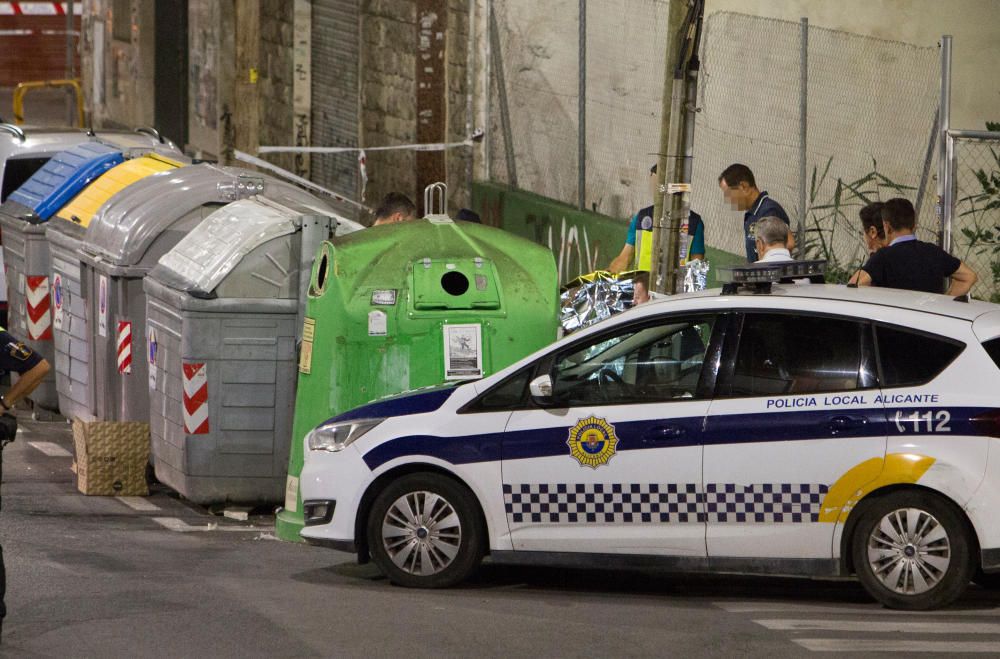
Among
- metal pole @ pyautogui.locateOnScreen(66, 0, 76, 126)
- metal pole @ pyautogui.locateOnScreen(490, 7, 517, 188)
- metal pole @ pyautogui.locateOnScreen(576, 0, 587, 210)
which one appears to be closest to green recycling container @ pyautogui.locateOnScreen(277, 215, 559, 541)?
metal pole @ pyautogui.locateOnScreen(576, 0, 587, 210)

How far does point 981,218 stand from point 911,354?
4166 mm

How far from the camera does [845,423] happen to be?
7906 mm

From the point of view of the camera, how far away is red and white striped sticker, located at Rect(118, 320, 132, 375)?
12.1 metres

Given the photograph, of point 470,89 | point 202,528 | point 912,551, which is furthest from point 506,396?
point 470,89

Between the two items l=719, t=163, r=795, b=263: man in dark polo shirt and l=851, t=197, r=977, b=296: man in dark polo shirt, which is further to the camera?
l=719, t=163, r=795, b=263: man in dark polo shirt

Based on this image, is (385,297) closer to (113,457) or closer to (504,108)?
(113,457)

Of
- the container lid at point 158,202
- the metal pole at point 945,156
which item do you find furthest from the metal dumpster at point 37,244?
the metal pole at point 945,156

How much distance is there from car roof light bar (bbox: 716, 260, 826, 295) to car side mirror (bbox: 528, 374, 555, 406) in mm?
891

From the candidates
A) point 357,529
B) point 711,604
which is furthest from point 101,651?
point 711,604

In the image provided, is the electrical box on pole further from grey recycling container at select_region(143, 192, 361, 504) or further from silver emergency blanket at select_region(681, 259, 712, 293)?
grey recycling container at select_region(143, 192, 361, 504)

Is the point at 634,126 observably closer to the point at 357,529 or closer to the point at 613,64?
the point at 613,64

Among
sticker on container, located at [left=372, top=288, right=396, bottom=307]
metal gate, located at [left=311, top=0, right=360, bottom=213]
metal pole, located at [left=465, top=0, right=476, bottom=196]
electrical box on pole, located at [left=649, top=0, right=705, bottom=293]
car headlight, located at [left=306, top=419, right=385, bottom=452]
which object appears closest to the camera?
car headlight, located at [left=306, top=419, right=385, bottom=452]

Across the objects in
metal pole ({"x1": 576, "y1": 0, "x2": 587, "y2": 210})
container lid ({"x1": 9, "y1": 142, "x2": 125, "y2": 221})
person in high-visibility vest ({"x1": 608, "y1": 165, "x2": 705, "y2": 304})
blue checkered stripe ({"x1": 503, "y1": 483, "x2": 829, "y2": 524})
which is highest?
metal pole ({"x1": 576, "y1": 0, "x2": 587, "y2": 210})

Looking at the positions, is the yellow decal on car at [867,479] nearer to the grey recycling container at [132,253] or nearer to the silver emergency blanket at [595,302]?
the silver emergency blanket at [595,302]
